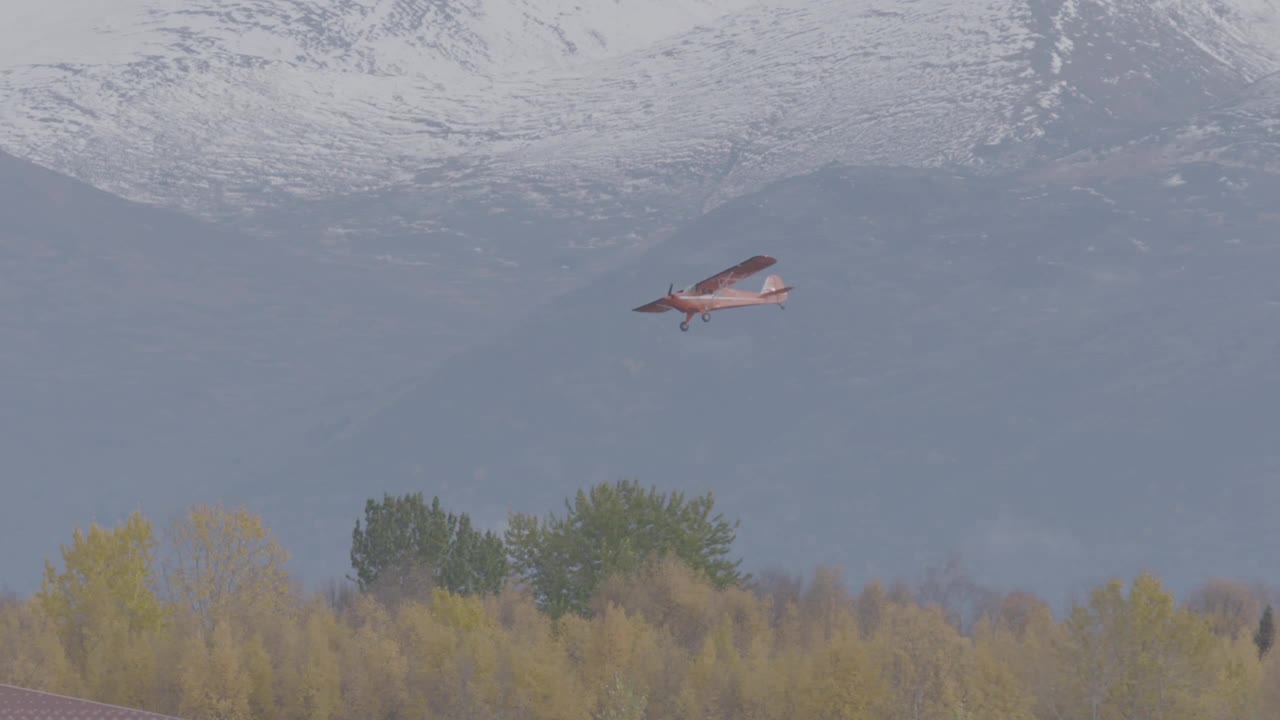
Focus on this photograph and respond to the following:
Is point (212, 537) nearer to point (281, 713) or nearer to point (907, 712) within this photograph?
point (281, 713)

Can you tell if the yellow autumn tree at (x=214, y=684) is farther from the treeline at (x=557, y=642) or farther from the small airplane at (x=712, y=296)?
the small airplane at (x=712, y=296)

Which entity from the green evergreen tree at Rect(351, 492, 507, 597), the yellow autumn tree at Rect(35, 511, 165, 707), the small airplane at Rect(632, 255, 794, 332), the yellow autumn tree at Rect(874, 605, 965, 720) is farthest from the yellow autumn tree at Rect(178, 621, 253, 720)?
the yellow autumn tree at Rect(874, 605, 965, 720)

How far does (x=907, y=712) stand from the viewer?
104 m

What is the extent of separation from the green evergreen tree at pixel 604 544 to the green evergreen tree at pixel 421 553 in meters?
2.48

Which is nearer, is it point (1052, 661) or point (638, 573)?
point (1052, 661)

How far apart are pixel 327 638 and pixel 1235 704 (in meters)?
53.5

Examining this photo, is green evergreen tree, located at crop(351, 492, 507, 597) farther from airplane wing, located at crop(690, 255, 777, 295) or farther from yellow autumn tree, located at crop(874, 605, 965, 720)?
airplane wing, located at crop(690, 255, 777, 295)

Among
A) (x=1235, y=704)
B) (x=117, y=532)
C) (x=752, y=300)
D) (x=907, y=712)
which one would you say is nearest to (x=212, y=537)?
(x=117, y=532)

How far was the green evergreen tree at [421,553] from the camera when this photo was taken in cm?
15150

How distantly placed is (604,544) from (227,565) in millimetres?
27218

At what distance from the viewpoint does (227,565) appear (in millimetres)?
143000

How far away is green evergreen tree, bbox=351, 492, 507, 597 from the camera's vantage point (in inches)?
5965

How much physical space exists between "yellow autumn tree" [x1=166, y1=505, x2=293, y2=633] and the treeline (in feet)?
0.67

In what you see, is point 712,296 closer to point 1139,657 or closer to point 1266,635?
point 1139,657
